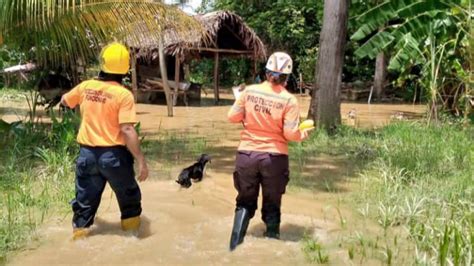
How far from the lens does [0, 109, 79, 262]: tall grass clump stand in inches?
175

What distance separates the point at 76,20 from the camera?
709cm

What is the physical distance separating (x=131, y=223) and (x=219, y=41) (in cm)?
1757

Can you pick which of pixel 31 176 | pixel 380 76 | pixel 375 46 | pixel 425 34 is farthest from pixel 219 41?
pixel 31 176

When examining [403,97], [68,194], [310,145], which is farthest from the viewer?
[403,97]

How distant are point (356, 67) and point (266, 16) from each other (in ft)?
15.7

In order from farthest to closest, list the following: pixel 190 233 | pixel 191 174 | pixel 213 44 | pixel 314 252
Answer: pixel 213 44 < pixel 191 174 < pixel 190 233 < pixel 314 252

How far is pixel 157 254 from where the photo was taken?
4152 mm

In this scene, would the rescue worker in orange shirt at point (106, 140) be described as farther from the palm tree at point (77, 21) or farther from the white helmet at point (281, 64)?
the palm tree at point (77, 21)

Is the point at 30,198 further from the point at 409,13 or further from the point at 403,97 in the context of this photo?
the point at 403,97

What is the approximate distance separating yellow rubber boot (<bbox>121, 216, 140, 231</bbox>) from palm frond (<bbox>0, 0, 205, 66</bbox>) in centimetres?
339

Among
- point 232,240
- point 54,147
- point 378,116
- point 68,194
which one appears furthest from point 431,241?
point 378,116

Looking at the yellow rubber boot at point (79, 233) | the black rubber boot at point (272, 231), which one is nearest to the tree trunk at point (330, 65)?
the black rubber boot at point (272, 231)

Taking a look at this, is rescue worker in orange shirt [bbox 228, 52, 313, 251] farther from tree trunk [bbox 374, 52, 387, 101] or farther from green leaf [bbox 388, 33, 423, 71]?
Result: tree trunk [bbox 374, 52, 387, 101]

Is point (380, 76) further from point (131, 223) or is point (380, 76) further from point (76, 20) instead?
point (131, 223)
